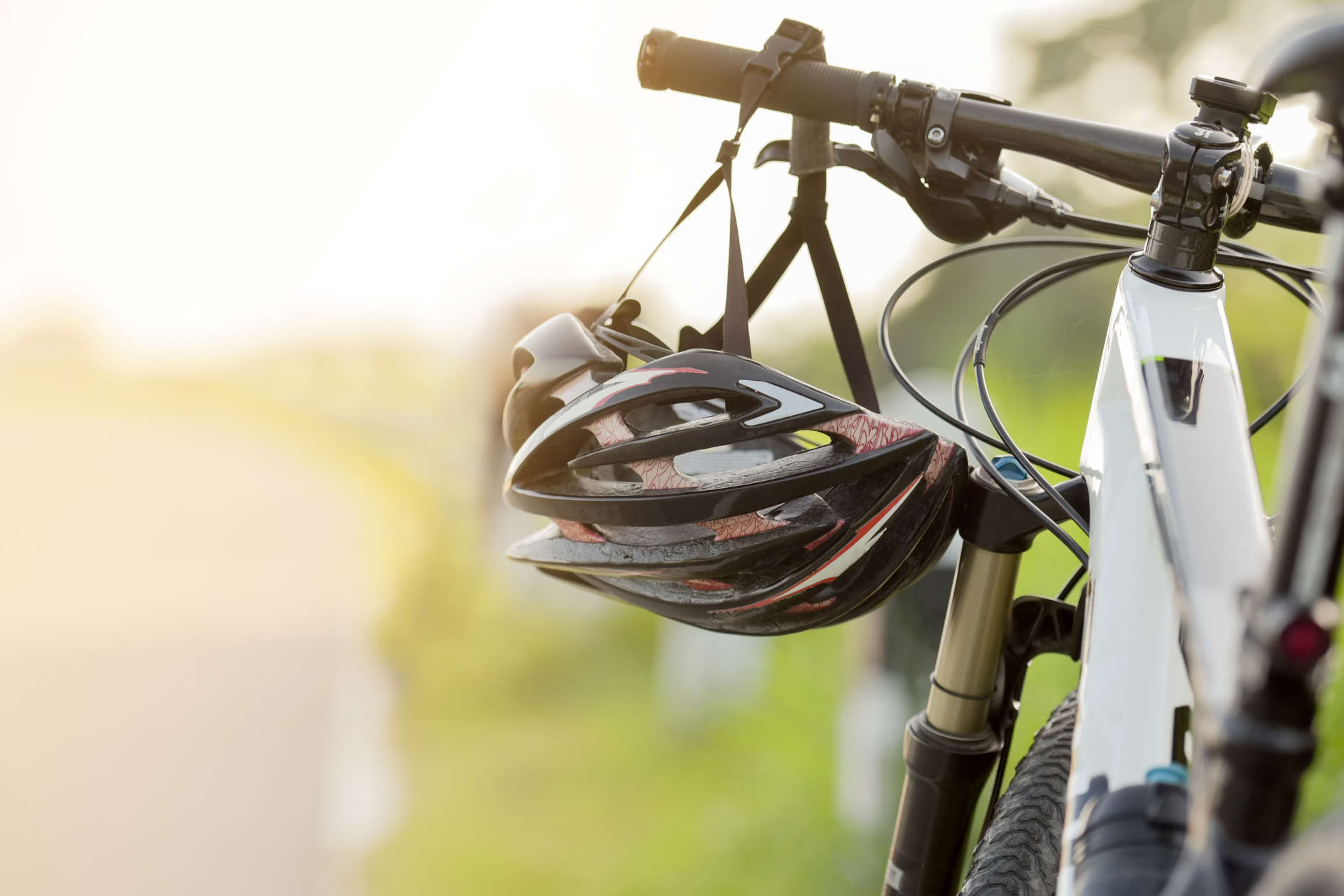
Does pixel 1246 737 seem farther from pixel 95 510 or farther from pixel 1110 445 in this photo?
pixel 95 510

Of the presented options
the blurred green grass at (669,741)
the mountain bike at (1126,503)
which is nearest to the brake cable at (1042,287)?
the mountain bike at (1126,503)

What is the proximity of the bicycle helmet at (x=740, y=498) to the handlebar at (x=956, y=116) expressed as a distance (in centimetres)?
36

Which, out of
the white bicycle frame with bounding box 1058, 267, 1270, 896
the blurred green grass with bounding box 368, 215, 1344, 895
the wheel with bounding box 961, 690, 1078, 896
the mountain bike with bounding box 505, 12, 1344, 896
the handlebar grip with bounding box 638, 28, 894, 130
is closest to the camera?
the mountain bike with bounding box 505, 12, 1344, 896

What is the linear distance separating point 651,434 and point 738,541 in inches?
5.9

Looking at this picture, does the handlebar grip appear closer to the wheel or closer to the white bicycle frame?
the white bicycle frame

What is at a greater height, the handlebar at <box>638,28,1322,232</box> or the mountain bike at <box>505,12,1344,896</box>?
the handlebar at <box>638,28,1322,232</box>

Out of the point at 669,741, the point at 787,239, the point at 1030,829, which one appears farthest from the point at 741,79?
the point at 669,741

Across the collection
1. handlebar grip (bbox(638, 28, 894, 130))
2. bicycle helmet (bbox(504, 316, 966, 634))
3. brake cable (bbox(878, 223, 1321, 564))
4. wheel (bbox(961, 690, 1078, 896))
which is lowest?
wheel (bbox(961, 690, 1078, 896))

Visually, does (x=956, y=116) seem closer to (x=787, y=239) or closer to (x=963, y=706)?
(x=787, y=239)

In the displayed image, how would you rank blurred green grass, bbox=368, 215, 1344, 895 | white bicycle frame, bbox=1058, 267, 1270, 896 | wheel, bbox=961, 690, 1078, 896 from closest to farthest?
white bicycle frame, bbox=1058, 267, 1270, 896 < wheel, bbox=961, 690, 1078, 896 < blurred green grass, bbox=368, 215, 1344, 895

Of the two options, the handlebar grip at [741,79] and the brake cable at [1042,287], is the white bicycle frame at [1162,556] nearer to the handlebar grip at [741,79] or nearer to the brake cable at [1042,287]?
the brake cable at [1042,287]

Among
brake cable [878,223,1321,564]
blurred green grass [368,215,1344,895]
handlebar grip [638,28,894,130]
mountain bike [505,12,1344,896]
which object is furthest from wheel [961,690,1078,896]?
blurred green grass [368,215,1344,895]

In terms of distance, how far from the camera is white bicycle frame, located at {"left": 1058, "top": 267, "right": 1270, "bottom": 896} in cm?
81

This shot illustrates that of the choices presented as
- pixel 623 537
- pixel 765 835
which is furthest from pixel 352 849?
pixel 623 537
